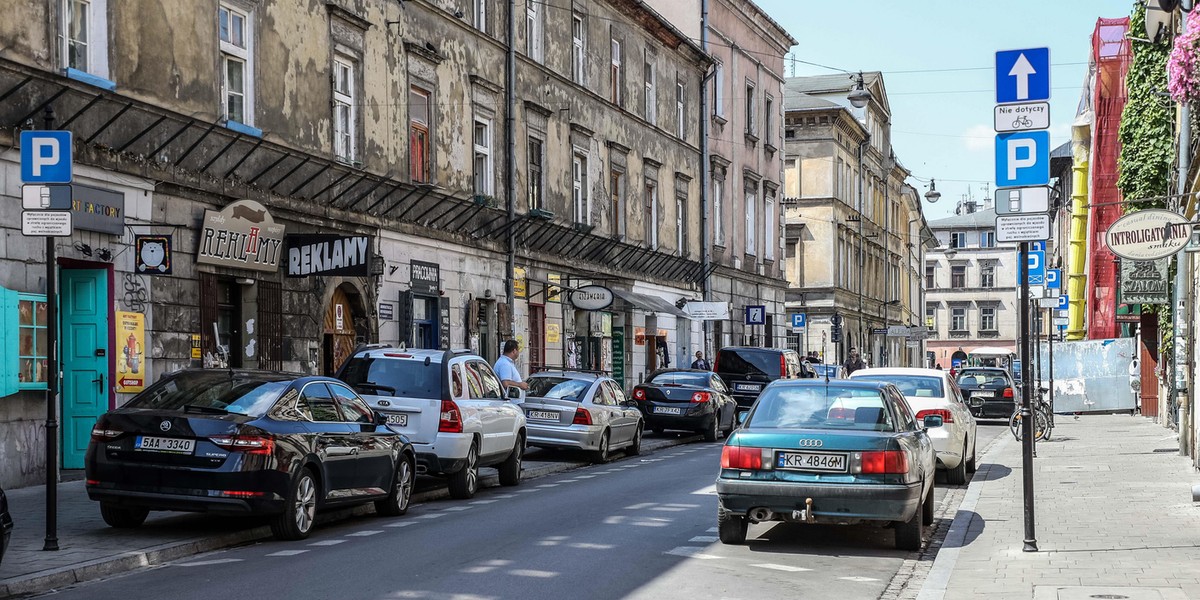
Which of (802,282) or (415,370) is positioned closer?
(415,370)

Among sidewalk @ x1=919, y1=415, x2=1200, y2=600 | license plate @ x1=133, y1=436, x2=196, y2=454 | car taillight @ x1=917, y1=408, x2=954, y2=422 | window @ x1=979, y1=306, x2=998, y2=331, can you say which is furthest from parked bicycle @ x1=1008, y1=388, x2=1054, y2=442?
window @ x1=979, y1=306, x2=998, y2=331

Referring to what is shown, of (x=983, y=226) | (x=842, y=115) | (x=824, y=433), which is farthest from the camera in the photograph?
(x=983, y=226)

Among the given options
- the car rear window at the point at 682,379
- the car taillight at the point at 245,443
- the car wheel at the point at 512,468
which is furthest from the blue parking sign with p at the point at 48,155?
the car rear window at the point at 682,379

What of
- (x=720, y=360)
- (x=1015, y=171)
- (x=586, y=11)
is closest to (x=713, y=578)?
(x=1015, y=171)

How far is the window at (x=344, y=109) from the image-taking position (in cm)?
2311

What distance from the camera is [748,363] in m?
32.8

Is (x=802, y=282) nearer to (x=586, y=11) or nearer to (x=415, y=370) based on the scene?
(x=586, y=11)

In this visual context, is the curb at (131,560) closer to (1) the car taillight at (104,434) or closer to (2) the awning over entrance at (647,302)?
(1) the car taillight at (104,434)

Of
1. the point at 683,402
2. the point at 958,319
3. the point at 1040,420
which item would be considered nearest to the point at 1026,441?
the point at 1040,420

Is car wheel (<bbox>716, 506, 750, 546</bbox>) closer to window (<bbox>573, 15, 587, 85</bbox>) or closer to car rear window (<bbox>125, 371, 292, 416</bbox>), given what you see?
car rear window (<bbox>125, 371, 292, 416</bbox>)

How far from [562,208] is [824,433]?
22.1 metres

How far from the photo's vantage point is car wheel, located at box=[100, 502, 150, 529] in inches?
482

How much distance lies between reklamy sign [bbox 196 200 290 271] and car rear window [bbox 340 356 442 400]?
12.4 ft

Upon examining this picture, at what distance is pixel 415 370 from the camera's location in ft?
52.7
